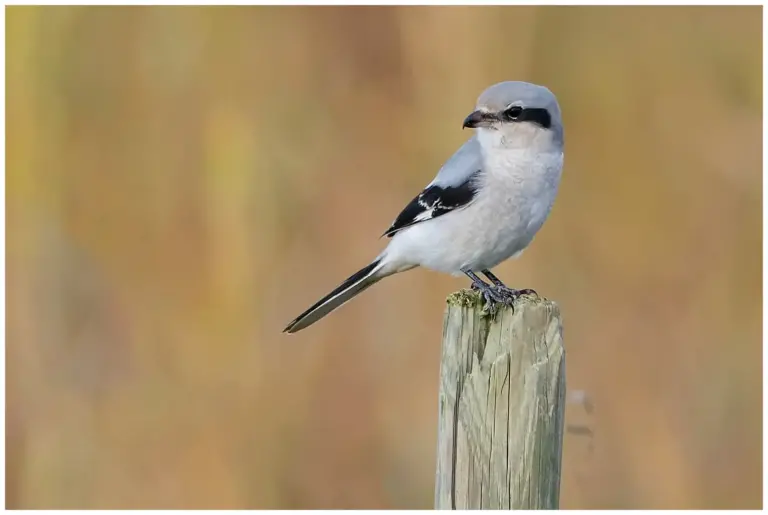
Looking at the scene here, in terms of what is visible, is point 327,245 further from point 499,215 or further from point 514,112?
point 514,112

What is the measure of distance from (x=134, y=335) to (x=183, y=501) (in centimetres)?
78

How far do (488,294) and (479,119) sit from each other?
27.8 inches

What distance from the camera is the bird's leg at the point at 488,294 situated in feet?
8.92

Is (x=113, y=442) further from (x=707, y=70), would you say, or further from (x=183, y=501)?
(x=707, y=70)

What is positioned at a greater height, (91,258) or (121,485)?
(91,258)

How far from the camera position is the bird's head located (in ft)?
10.9

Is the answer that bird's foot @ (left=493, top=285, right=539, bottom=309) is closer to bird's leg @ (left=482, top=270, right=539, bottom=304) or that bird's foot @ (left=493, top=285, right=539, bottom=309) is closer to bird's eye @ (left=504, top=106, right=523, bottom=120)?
bird's leg @ (left=482, top=270, right=539, bottom=304)

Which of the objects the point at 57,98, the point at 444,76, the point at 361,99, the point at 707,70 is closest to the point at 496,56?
the point at 444,76

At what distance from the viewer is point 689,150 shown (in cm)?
452

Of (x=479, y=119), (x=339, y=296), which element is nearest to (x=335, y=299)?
(x=339, y=296)

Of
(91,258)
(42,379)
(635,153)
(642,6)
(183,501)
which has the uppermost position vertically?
(642,6)

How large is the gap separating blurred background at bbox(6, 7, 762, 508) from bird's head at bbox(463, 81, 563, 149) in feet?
3.17

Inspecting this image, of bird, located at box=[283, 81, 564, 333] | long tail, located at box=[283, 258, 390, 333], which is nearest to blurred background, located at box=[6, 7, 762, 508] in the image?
long tail, located at box=[283, 258, 390, 333]

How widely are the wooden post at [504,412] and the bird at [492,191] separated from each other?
75 cm
